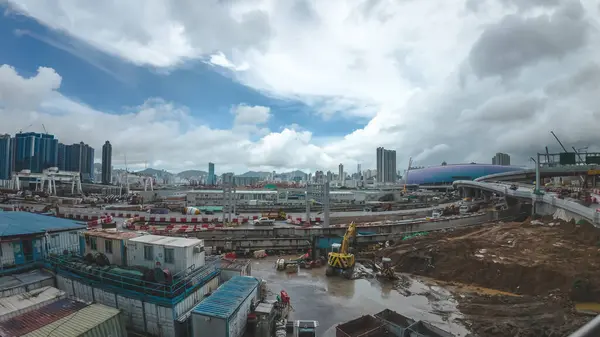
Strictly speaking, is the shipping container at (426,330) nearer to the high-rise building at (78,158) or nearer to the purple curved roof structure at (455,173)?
the purple curved roof structure at (455,173)

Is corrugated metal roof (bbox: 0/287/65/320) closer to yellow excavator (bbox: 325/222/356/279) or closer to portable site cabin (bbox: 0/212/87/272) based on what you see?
portable site cabin (bbox: 0/212/87/272)

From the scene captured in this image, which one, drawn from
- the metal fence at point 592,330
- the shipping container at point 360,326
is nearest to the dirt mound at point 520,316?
the shipping container at point 360,326

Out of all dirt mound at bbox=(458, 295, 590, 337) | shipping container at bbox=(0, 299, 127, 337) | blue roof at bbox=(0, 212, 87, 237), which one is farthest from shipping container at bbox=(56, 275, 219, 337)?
dirt mound at bbox=(458, 295, 590, 337)

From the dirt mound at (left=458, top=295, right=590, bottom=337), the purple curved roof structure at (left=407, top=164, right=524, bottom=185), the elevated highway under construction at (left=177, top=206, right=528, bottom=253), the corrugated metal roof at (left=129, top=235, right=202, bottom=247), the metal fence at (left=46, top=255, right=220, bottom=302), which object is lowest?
the dirt mound at (left=458, top=295, right=590, bottom=337)

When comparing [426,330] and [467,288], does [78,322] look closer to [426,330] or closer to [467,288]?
[426,330]

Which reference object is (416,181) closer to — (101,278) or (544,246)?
(544,246)

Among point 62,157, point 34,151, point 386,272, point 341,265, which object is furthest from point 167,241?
point 62,157

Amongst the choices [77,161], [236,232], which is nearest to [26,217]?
[236,232]
